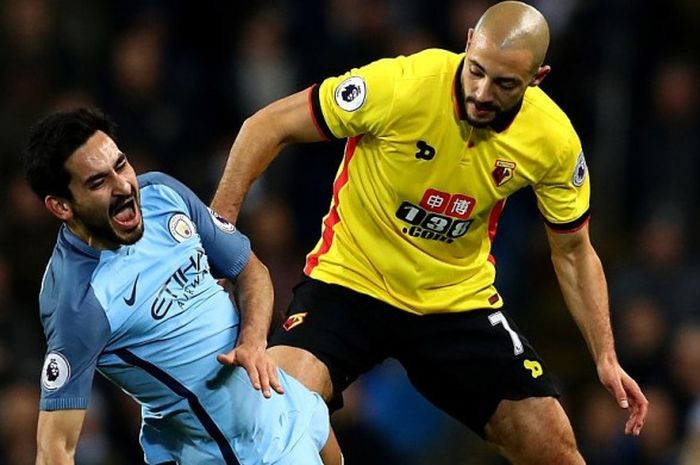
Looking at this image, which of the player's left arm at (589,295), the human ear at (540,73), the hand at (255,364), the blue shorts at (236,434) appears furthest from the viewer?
the player's left arm at (589,295)

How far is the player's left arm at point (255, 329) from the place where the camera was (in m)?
4.60

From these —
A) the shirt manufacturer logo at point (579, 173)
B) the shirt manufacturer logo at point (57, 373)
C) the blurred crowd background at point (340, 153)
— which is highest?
the shirt manufacturer logo at point (579, 173)

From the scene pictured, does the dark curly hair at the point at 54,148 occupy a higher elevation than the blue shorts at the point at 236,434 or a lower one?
higher

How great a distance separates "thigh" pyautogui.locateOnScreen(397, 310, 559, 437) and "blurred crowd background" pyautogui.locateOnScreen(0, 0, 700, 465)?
7.80 feet

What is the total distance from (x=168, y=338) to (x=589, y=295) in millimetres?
1647

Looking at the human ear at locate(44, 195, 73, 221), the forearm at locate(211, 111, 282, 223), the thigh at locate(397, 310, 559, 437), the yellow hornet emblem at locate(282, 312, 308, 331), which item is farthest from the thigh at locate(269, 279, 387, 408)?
the human ear at locate(44, 195, 73, 221)

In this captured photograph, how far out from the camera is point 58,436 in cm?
439

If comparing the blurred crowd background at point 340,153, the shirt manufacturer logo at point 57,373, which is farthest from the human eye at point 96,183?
the blurred crowd background at point 340,153

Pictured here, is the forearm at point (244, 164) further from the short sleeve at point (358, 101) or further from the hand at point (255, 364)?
the hand at point (255, 364)

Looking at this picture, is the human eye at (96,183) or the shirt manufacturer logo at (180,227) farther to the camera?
the shirt manufacturer logo at (180,227)

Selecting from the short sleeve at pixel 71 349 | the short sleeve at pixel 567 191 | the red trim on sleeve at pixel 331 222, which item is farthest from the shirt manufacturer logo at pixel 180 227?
the short sleeve at pixel 567 191

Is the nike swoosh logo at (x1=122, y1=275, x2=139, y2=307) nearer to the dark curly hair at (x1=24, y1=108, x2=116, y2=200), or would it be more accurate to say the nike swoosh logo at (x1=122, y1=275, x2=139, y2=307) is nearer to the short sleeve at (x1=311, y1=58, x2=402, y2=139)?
the dark curly hair at (x1=24, y1=108, x2=116, y2=200)

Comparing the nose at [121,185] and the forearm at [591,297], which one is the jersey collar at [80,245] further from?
the forearm at [591,297]

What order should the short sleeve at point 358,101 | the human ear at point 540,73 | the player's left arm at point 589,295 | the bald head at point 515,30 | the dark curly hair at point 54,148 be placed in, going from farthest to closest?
the player's left arm at point 589,295
the short sleeve at point 358,101
the human ear at point 540,73
the bald head at point 515,30
the dark curly hair at point 54,148
